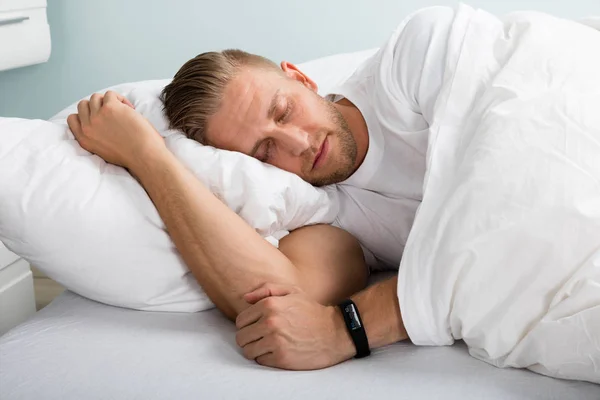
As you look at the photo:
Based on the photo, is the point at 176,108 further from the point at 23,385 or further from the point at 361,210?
the point at 23,385

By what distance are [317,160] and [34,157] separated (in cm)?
52

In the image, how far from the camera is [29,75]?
258 centimetres

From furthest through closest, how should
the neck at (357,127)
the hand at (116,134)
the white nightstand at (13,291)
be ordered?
the white nightstand at (13,291), the neck at (357,127), the hand at (116,134)

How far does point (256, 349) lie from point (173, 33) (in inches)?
61.1

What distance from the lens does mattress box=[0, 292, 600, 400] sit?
1004 mm

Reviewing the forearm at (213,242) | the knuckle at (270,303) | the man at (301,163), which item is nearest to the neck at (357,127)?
the man at (301,163)

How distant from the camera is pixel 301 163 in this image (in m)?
1.45

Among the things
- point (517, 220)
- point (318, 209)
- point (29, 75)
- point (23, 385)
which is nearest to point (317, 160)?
point (318, 209)

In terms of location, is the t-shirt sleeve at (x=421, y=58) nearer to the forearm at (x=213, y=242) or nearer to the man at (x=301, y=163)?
the man at (x=301, y=163)

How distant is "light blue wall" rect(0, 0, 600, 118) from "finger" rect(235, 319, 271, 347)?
4.56 feet

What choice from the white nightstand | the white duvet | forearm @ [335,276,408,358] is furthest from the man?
the white nightstand

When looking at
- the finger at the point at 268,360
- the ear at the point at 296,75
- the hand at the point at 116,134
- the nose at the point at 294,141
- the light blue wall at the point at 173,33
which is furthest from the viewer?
the light blue wall at the point at 173,33

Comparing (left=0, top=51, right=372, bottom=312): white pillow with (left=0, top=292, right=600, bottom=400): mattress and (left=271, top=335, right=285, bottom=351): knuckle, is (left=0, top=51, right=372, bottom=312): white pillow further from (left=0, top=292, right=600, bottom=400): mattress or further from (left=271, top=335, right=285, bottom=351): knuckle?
(left=271, top=335, right=285, bottom=351): knuckle

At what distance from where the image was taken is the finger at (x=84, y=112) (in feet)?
4.48
